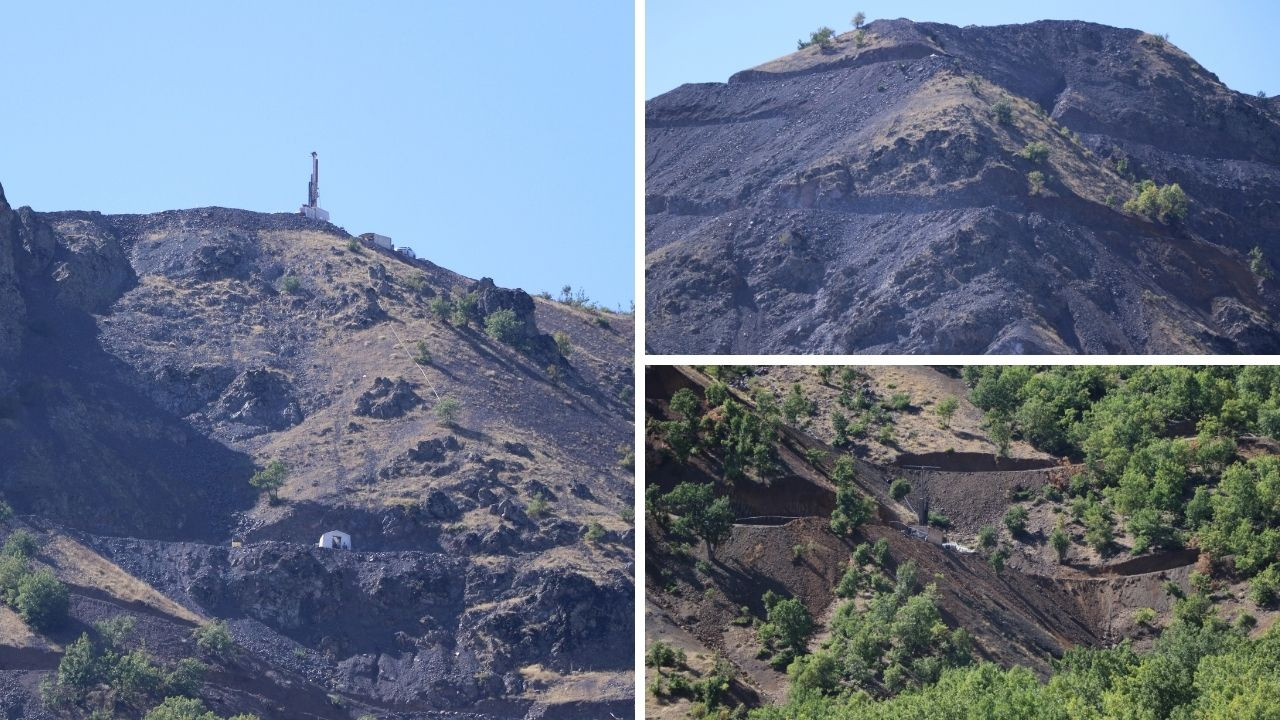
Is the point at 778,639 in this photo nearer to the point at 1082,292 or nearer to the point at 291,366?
the point at 1082,292

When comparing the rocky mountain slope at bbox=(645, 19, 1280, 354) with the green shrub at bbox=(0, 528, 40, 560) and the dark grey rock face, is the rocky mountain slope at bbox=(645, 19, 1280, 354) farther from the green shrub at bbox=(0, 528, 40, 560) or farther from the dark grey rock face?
the green shrub at bbox=(0, 528, 40, 560)

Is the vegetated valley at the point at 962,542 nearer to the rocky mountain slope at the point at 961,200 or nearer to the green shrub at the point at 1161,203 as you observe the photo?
the rocky mountain slope at the point at 961,200

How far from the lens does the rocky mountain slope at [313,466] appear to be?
41250 mm

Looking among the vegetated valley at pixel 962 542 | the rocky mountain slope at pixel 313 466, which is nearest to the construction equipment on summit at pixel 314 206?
the rocky mountain slope at pixel 313 466

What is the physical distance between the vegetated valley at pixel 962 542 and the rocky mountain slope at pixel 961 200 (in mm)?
10760

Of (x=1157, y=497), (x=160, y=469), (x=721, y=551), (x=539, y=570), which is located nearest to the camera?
(x=721, y=551)

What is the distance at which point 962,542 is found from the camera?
19859mm

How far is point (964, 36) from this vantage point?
45.9 meters

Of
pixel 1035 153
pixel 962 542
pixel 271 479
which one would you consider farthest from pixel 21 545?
pixel 962 542

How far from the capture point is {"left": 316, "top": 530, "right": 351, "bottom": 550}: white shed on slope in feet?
146

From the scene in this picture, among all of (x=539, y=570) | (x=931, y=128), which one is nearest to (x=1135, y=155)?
(x=931, y=128)

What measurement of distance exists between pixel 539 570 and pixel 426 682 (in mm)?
3804

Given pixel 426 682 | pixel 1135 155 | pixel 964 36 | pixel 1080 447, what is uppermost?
pixel 964 36

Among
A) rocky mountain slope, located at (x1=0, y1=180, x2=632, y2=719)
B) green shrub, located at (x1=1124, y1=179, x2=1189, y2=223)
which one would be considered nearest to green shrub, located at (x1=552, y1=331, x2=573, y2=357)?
rocky mountain slope, located at (x1=0, y1=180, x2=632, y2=719)
